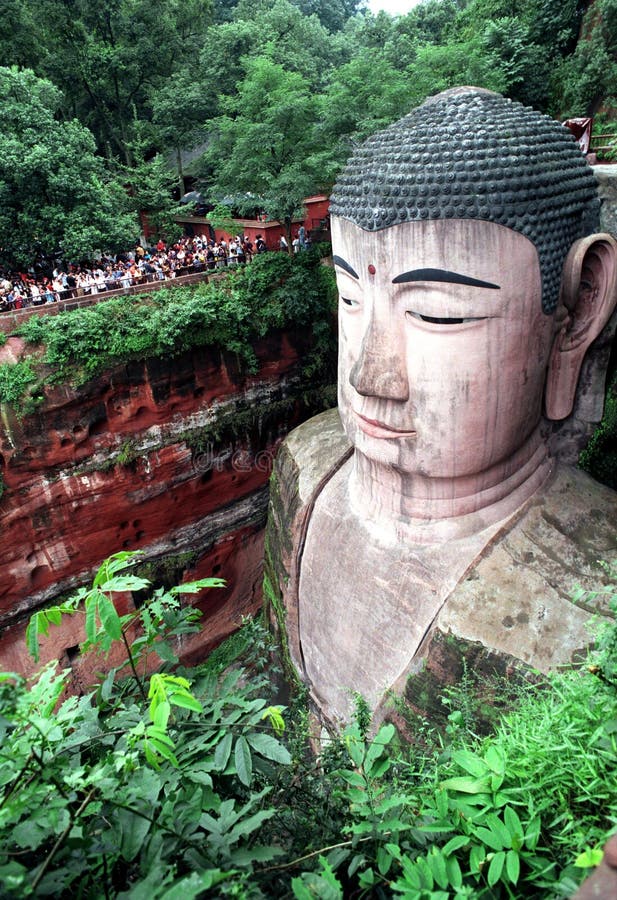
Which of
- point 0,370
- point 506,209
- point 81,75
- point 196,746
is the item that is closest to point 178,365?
point 0,370

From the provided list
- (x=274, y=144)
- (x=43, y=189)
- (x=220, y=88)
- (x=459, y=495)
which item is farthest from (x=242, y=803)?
(x=220, y=88)

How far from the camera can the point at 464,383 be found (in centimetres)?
417

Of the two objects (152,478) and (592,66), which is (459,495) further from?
(592,66)

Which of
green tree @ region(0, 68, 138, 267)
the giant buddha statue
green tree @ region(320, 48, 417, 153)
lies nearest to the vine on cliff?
green tree @ region(320, 48, 417, 153)

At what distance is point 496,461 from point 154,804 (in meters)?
3.49

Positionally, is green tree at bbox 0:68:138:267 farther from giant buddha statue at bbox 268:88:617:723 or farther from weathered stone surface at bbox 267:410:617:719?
weathered stone surface at bbox 267:410:617:719

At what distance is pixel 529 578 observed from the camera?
4309 millimetres

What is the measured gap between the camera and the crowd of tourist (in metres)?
9.53

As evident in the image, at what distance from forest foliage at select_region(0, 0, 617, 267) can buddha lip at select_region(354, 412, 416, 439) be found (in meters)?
6.12

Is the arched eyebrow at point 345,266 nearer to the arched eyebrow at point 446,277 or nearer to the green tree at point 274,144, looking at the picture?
the arched eyebrow at point 446,277

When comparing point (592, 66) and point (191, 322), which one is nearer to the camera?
point (191, 322)

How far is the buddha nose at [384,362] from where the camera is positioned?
4234 mm

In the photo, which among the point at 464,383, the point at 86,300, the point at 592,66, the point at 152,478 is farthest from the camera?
the point at 592,66

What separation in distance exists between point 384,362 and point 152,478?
5.94 metres
